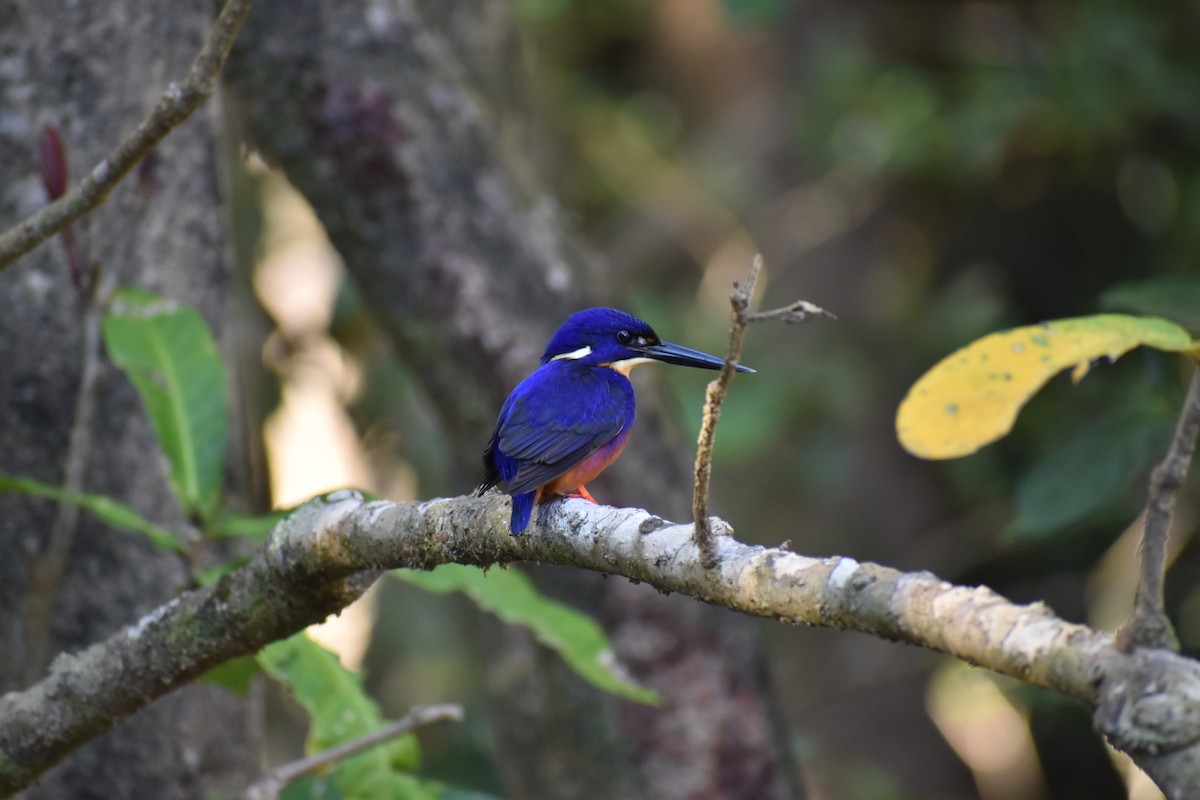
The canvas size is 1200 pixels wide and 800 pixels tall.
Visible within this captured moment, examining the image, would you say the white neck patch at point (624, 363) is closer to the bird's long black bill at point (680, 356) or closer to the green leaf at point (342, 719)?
the bird's long black bill at point (680, 356)

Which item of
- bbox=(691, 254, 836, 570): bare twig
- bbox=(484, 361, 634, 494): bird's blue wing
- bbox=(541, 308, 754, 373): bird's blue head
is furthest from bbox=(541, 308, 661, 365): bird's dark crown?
bbox=(691, 254, 836, 570): bare twig

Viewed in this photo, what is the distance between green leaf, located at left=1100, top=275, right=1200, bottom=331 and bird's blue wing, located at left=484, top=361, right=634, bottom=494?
1305mm

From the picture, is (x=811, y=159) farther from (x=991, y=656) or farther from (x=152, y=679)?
(x=991, y=656)

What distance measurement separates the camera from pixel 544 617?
8.68 feet

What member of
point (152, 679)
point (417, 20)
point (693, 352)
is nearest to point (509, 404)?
point (693, 352)

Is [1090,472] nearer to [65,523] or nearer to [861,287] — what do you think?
[65,523]

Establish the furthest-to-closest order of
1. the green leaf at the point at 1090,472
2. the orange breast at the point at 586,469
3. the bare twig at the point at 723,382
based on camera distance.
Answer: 1. the green leaf at the point at 1090,472
2. the orange breast at the point at 586,469
3. the bare twig at the point at 723,382

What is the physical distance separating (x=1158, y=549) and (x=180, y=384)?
2.26 m

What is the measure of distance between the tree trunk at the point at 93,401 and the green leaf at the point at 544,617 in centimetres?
95

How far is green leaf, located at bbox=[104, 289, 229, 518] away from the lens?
274 centimetres

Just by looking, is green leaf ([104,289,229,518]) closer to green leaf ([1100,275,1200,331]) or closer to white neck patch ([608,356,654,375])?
white neck patch ([608,356,654,375])

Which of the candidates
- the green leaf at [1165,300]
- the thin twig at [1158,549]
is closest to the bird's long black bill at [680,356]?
the green leaf at [1165,300]

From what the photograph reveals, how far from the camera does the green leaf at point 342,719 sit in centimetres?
270

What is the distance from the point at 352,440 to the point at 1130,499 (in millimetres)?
3840
